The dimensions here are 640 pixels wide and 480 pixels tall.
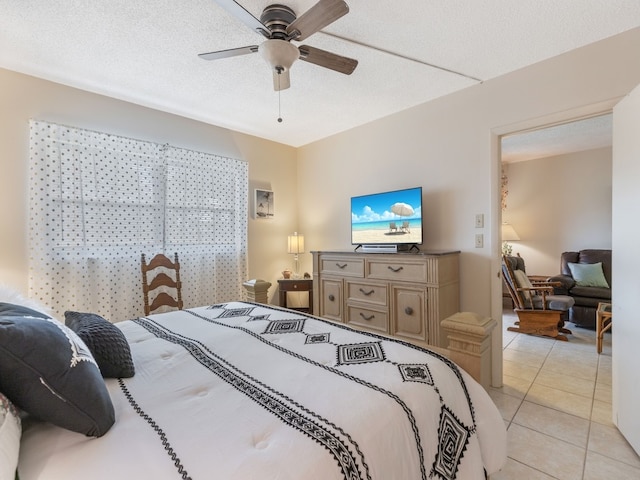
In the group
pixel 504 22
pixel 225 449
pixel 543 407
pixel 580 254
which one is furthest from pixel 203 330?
pixel 580 254

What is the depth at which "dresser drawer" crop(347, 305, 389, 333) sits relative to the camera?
272 cm

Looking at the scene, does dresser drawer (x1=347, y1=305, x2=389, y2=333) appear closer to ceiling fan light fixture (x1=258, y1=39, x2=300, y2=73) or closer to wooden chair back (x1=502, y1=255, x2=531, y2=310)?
wooden chair back (x1=502, y1=255, x2=531, y2=310)

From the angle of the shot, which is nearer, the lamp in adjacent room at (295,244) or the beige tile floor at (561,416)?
the beige tile floor at (561,416)

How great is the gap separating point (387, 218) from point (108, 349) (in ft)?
8.10

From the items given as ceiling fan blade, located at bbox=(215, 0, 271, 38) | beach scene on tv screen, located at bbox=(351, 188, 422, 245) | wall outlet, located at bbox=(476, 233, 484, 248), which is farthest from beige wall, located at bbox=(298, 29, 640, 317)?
ceiling fan blade, located at bbox=(215, 0, 271, 38)

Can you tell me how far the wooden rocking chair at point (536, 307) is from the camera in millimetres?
3484

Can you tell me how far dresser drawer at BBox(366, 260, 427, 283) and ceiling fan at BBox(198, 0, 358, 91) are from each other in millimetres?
1548

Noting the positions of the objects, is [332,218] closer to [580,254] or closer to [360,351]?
[360,351]

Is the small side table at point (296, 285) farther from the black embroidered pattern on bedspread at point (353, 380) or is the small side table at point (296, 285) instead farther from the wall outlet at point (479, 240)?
the black embroidered pattern on bedspread at point (353, 380)

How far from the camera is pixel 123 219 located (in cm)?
281

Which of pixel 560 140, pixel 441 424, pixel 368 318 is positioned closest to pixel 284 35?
pixel 441 424

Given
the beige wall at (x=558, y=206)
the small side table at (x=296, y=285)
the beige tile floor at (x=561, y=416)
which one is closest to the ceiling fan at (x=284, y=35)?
the small side table at (x=296, y=285)

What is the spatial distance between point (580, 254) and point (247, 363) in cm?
515

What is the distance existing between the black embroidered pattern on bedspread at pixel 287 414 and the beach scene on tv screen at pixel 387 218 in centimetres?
209
